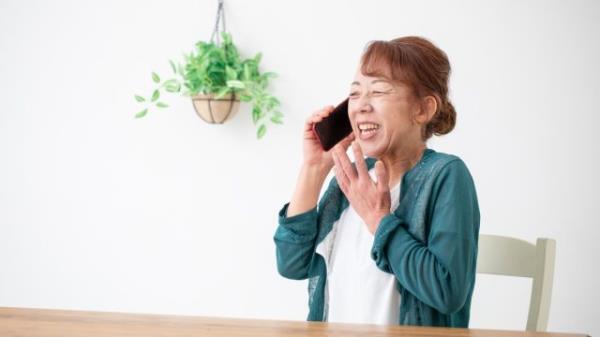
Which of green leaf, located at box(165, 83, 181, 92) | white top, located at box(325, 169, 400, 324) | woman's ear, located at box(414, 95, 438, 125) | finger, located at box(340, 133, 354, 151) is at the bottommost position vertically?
white top, located at box(325, 169, 400, 324)

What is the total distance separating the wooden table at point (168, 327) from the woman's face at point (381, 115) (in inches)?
20.3

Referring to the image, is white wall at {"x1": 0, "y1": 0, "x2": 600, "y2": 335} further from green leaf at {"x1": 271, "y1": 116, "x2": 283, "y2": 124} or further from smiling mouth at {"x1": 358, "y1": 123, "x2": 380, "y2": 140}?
smiling mouth at {"x1": 358, "y1": 123, "x2": 380, "y2": 140}

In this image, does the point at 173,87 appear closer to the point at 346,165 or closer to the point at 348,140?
the point at 348,140

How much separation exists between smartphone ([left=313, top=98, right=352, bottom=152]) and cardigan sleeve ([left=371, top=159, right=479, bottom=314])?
285 mm

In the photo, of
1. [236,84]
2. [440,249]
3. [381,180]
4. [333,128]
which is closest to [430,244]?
[440,249]

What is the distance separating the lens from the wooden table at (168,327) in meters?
0.92

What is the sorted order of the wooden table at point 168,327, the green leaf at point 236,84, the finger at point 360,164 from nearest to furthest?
the wooden table at point 168,327 → the finger at point 360,164 → the green leaf at point 236,84

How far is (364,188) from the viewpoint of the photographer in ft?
4.52

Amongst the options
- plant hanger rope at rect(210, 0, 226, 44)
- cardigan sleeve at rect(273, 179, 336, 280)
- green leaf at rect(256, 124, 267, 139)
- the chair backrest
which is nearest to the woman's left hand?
cardigan sleeve at rect(273, 179, 336, 280)

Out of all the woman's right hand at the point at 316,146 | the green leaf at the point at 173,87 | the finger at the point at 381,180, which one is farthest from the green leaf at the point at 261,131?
the finger at the point at 381,180

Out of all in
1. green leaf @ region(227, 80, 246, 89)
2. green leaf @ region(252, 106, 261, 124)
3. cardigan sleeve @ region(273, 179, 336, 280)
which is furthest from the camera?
green leaf @ region(252, 106, 261, 124)

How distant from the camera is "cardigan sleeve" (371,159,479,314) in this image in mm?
1270

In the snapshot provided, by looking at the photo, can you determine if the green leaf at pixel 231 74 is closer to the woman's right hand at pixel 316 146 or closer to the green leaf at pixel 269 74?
the green leaf at pixel 269 74

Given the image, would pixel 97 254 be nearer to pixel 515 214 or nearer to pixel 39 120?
pixel 39 120
